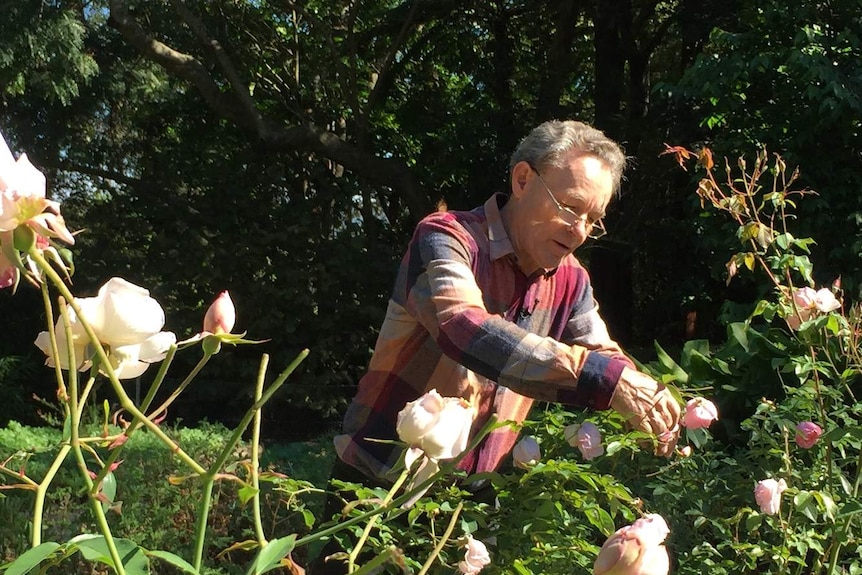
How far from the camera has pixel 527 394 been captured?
121cm

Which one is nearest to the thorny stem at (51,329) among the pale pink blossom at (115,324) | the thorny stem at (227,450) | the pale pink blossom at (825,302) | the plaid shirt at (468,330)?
the pale pink blossom at (115,324)

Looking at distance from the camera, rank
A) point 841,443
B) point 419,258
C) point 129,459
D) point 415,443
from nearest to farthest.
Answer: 1. point 415,443
2. point 419,258
3. point 841,443
4. point 129,459

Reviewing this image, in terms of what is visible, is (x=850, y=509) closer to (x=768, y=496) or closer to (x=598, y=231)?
(x=768, y=496)

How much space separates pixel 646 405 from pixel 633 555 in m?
0.56

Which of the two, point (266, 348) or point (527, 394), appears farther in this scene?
point (266, 348)

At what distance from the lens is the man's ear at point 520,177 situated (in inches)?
60.6

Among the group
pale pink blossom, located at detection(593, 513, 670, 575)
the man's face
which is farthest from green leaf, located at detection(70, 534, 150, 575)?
the man's face

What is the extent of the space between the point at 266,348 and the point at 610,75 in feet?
14.2

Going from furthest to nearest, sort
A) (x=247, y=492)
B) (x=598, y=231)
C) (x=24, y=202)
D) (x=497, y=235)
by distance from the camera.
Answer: (x=598, y=231) < (x=497, y=235) < (x=247, y=492) < (x=24, y=202)

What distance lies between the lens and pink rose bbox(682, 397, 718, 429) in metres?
1.17

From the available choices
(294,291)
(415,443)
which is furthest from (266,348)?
(415,443)

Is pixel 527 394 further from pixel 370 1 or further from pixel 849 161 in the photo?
pixel 370 1

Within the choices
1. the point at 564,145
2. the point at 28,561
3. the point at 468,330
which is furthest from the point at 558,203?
the point at 28,561

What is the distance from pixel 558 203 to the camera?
1479mm
